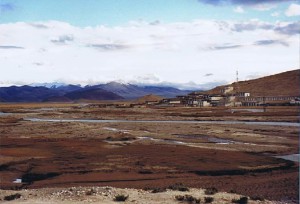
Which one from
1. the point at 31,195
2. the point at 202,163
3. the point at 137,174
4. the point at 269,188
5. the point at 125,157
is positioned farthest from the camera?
the point at 125,157

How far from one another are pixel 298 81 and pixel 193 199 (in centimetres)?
15068

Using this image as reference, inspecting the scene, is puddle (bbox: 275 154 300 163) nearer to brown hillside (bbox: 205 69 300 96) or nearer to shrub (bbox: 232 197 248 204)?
shrub (bbox: 232 197 248 204)

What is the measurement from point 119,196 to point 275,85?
155945mm

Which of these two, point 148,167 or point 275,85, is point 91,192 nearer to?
point 148,167

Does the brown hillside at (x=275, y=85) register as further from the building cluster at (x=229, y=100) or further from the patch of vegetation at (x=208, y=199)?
the patch of vegetation at (x=208, y=199)

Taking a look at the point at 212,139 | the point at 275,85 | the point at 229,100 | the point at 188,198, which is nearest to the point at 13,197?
the point at 188,198

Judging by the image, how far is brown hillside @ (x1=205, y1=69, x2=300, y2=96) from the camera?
507 feet

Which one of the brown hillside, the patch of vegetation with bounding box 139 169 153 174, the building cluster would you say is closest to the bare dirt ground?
the patch of vegetation with bounding box 139 169 153 174

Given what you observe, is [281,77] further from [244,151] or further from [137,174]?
[137,174]

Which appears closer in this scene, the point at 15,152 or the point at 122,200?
the point at 122,200

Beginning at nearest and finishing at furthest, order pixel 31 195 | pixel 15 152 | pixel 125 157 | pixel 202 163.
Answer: pixel 31 195 < pixel 202 163 < pixel 125 157 < pixel 15 152

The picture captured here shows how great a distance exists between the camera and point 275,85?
6491 inches

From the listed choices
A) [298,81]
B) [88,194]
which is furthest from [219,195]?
[298,81]

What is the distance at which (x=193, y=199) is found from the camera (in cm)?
1689
